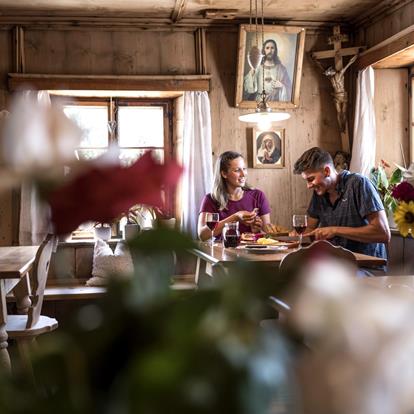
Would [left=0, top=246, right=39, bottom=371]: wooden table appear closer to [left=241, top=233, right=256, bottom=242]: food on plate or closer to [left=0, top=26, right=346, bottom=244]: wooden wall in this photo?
[left=0, top=26, right=346, bottom=244]: wooden wall

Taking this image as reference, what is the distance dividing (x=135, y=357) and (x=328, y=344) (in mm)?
114

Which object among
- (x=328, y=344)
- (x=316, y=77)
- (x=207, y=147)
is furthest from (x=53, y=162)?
(x=316, y=77)

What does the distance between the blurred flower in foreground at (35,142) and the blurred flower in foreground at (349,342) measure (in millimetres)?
160

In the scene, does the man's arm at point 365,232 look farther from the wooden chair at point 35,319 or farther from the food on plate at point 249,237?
the wooden chair at point 35,319

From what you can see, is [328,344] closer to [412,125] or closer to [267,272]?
[267,272]

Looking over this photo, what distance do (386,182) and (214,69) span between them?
172 centimetres

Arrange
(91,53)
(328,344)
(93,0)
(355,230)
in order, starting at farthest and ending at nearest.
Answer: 1. (91,53)
2. (93,0)
3. (355,230)
4. (328,344)

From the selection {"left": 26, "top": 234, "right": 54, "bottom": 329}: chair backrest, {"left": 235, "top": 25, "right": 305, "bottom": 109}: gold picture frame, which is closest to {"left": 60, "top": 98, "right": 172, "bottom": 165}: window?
{"left": 235, "top": 25, "right": 305, "bottom": 109}: gold picture frame

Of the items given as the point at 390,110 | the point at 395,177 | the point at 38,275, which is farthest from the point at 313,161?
the point at 390,110

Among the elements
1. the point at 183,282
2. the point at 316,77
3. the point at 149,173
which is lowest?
the point at 183,282

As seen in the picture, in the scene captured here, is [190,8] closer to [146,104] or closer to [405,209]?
[146,104]

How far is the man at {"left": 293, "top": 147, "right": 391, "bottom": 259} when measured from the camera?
3578mm

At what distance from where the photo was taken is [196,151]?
5.45 metres

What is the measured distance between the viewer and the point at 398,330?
0.35m
